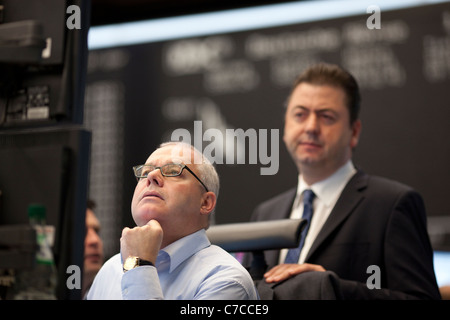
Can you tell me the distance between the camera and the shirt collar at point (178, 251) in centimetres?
121

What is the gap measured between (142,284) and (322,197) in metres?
0.93

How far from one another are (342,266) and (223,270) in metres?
0.67

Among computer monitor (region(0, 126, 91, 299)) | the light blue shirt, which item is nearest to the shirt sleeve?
the light blue shirt

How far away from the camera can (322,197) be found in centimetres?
191

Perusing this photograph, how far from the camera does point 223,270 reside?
46.8 inches

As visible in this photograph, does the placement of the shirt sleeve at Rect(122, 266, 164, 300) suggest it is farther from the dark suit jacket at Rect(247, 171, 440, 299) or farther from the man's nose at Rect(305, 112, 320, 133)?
the man's nose at Rect(305, 112, 320, 133)

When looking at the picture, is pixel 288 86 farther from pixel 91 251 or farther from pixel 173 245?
pixel 173 245

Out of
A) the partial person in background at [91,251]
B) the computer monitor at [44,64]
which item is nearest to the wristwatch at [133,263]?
the computer monitor at [44,64]

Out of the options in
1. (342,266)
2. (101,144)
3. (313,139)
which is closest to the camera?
(342,266)

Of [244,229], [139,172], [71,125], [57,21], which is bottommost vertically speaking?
[244,229]

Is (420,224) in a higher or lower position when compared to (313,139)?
lower

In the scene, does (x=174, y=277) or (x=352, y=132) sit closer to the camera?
(x=174, y=277)

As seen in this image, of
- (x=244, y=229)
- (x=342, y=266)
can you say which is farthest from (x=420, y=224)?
(x=244, y=229)
